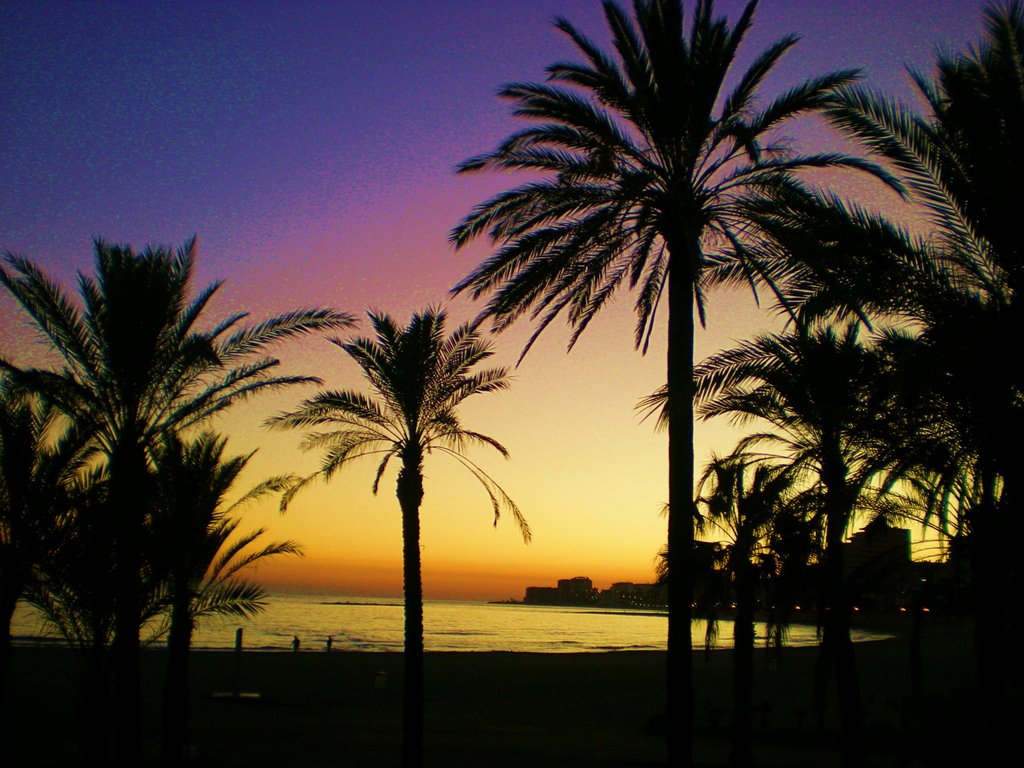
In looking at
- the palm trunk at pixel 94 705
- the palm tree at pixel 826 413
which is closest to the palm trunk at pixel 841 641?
the palm tree at pixel 826 413

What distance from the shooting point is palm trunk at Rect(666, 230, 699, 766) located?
1079cm

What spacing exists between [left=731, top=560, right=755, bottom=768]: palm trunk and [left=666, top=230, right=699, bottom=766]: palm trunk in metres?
5.18

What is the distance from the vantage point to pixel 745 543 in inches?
634

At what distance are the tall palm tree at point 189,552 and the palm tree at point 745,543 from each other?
29.4ft

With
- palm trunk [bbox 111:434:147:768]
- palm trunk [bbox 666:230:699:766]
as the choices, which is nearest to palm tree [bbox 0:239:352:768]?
palm trunk [bbox 111:434:147:768]

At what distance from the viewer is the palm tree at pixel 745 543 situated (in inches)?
601

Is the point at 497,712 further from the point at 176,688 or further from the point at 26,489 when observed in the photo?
the point at 26,489

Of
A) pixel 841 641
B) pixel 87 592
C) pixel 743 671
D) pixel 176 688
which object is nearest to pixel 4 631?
pixel 87 592

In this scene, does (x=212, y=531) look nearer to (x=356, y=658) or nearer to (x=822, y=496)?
(x=822, y=496)

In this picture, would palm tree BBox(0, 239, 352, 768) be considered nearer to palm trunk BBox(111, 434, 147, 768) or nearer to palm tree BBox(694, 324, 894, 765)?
palm trunk BBox(111, 434, 147, 768)

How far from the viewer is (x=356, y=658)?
49.6 metres

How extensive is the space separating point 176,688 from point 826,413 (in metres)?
11.6

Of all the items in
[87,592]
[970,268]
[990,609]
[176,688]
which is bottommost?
[176,688]

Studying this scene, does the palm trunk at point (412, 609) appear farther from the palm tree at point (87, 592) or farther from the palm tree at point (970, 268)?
the palm tree at point (970, 268)
